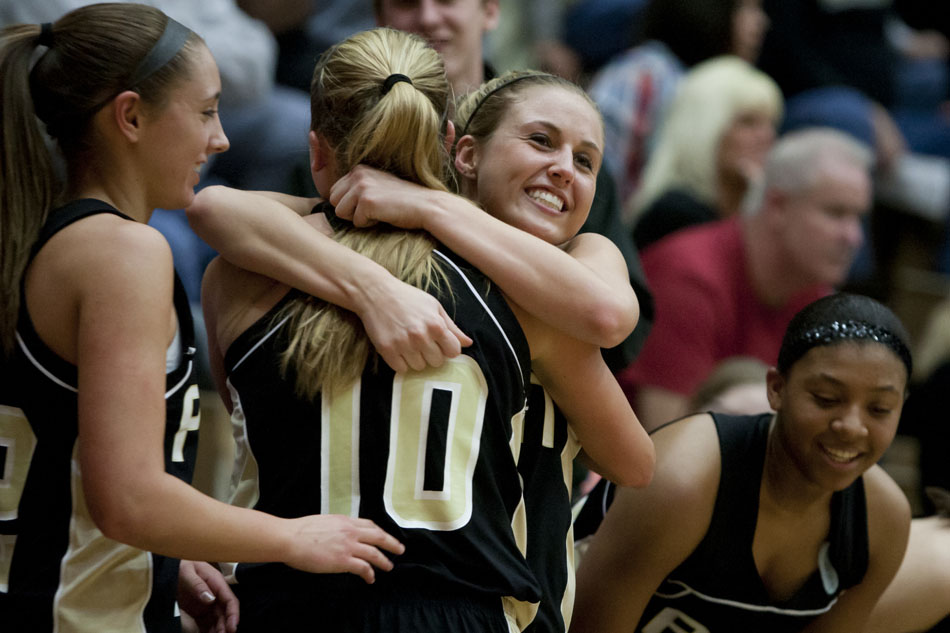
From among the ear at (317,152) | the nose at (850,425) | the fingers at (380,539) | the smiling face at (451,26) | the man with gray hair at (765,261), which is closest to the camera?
the fingers at (380,539)

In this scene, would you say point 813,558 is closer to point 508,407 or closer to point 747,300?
point 508,407

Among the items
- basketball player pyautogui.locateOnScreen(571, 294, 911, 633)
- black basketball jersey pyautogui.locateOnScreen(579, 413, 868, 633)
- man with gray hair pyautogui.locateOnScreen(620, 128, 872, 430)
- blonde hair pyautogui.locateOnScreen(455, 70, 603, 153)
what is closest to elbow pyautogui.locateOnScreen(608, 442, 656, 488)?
basketball player pyautogui.locateOnScreen(571, 294, 911, 633)

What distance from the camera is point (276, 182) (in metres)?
3.90

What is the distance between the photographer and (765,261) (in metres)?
4.21

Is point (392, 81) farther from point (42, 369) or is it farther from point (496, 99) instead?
point (42, 369)

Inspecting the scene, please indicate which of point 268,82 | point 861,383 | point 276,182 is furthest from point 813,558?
point 268,82

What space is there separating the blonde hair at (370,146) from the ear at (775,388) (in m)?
0.85

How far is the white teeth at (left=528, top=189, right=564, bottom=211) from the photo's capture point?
197cm

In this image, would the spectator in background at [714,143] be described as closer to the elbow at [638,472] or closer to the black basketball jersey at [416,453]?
the elbow at [638,472]

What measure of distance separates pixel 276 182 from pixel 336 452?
2.31m

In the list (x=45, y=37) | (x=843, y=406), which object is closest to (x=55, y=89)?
(x=45, y=37)

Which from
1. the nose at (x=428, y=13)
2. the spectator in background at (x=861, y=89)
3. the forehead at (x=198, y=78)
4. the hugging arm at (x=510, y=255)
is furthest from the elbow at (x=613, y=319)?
the spectator in background at (x=861, y=89)

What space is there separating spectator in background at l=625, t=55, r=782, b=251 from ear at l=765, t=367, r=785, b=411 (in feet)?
8.22

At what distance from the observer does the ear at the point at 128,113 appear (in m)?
1.71
